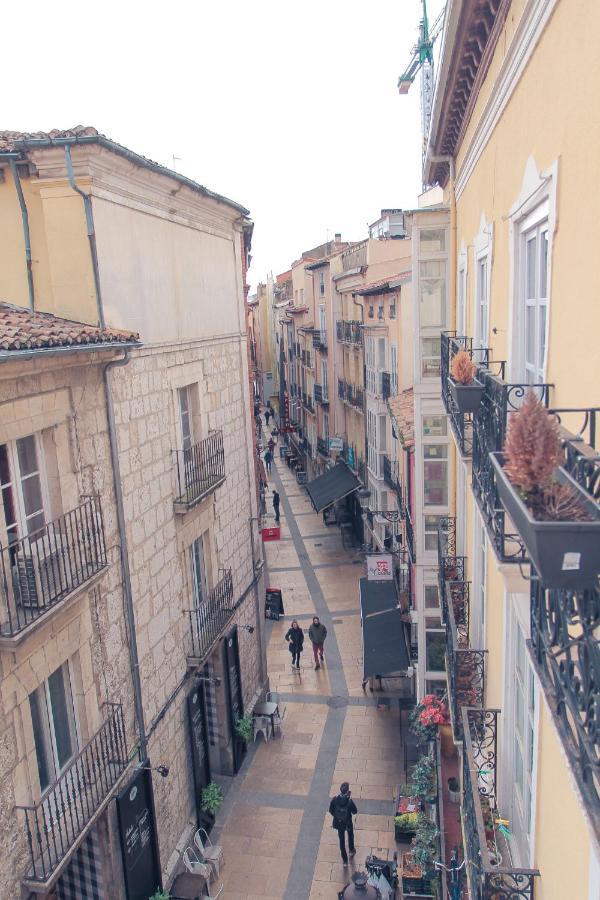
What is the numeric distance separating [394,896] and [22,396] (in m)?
9.13

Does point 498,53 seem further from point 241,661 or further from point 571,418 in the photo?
point 241,661

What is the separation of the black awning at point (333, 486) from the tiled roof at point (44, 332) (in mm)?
18811

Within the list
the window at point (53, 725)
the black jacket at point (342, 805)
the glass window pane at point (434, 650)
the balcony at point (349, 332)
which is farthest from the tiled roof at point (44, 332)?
the balcony at point (349, 332)

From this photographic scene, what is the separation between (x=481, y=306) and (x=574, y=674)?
5.98 metres

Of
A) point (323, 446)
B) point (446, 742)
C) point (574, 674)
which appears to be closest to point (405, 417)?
point (446, 742)

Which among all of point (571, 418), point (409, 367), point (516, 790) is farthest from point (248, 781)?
point (571, 418)

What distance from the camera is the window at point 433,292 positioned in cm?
1214

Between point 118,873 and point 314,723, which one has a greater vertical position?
point 118,873

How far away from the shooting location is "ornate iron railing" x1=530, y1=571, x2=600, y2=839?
257 centimetres

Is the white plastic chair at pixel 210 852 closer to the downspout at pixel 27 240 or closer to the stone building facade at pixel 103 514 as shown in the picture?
the stone building facade at pixel 103 514

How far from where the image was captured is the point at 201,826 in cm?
1255

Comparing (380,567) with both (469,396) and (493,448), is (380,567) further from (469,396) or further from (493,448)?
(493,448)

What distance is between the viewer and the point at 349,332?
27656mm

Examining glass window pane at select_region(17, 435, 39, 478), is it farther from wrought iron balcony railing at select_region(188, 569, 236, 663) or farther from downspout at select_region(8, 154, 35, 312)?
wrought iron balcony railing at select_region(188, 569, 236, 663)
